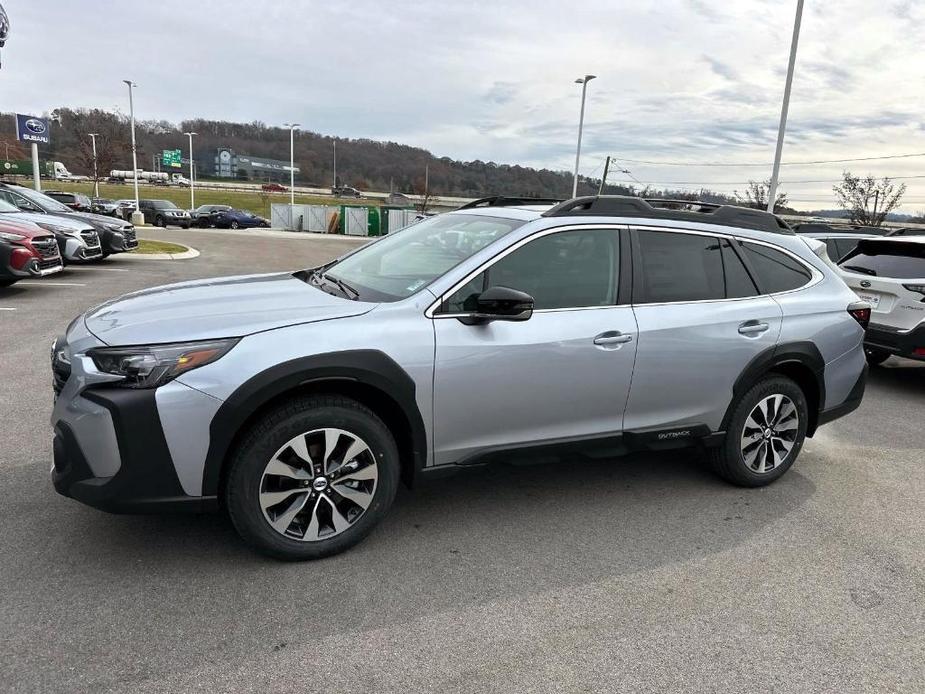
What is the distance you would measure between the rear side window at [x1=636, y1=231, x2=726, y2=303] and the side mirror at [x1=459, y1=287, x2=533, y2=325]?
952 millimetres

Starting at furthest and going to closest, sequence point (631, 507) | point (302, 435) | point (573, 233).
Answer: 1. point (631, 507)
2. point (573, 233)
3. point (302, 435)

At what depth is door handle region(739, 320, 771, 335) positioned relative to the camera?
398 cm

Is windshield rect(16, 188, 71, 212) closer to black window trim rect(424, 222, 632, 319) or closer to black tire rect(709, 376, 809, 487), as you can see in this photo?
black window trim rect(424, 222, 632, 319)

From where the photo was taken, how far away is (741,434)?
4137 millimetres

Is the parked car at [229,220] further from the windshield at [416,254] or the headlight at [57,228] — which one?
the windshield at [416,254]

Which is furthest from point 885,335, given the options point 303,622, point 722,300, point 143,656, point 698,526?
point 143,656

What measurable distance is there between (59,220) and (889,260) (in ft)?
46.7

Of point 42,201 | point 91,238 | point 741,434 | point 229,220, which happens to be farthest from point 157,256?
point 229,220

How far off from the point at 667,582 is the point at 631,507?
2.70 ft

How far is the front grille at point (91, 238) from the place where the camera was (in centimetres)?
1326

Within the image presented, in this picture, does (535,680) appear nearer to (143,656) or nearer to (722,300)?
(143,656)

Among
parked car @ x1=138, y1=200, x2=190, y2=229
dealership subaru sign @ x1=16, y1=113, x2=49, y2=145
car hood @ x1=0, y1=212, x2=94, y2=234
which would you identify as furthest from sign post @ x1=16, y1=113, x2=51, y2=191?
parked car @ x1=138, y1=200, x2=190, y2=229

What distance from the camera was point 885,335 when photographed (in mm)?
6828

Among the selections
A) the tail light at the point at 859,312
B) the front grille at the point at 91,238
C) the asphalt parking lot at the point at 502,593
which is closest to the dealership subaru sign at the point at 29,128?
the front grille at the point at 91,238
